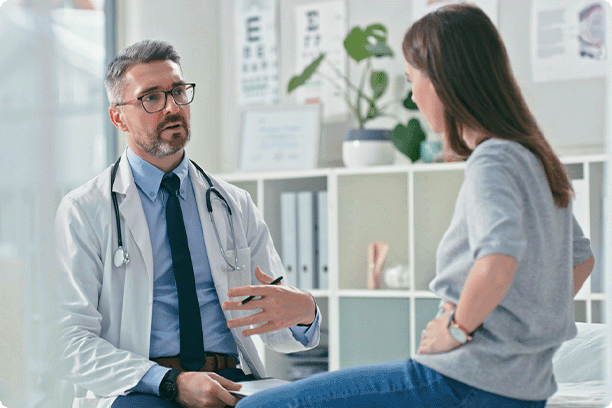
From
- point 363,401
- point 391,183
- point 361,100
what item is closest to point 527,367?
point 363,401

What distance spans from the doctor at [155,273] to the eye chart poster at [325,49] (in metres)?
1.36

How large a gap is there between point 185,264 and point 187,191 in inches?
9.6

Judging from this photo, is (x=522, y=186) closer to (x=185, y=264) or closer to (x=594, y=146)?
(x=185, y=264)

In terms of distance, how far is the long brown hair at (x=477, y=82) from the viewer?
100 cm

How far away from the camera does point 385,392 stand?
976 mm

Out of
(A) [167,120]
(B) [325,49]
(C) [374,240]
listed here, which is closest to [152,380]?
(A) [167,120]

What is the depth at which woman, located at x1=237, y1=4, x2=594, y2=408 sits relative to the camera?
3.01ft

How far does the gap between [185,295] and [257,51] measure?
2.02 metres

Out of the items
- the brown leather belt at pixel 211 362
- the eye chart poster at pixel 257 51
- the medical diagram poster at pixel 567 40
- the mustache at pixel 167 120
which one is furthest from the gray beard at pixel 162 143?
the medical diagram poster at pixel 567 40

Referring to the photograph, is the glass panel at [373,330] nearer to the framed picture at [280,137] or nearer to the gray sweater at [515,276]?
the framed picture at [280,137]

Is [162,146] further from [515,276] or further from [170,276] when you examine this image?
[515,276]

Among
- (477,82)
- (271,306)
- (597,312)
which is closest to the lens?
(477,82)

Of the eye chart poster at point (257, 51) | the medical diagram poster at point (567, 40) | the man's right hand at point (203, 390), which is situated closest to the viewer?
the man's right hand at point (203, 390)

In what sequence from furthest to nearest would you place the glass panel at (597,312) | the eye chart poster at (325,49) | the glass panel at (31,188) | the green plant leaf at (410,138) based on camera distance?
the eye chart poster at (325,49) → the green plant leaf at (410,138) → the glass panel at (597,312) → the glass panel at (31,188)
